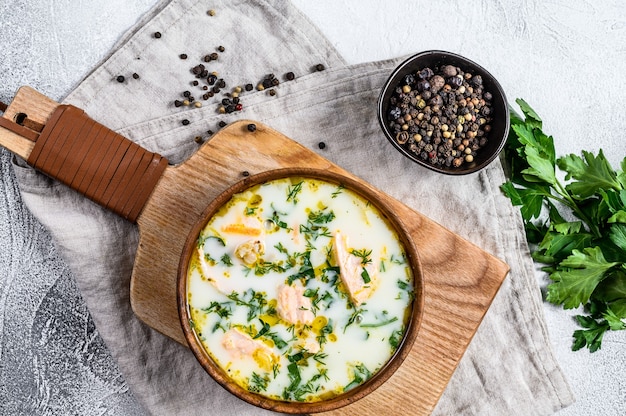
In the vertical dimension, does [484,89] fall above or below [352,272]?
above

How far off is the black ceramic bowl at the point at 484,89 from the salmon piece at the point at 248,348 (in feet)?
3.14

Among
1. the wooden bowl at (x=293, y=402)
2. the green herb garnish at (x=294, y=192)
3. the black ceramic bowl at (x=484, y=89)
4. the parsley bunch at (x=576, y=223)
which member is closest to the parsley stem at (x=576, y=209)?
the parsley bunch at (x=576, y=223)

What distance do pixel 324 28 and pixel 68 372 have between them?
6.18 feet

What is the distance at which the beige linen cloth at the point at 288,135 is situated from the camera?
2.63 metres

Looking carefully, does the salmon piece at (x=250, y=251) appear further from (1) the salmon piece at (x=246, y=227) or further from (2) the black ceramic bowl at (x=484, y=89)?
(2) the black ceramic bowl at (x=484, y=89)

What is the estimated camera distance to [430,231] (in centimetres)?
242

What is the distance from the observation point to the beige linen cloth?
2.63 metres

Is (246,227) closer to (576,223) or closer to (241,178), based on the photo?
(241,178)

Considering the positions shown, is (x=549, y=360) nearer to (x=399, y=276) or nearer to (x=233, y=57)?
(x=399, y=276)

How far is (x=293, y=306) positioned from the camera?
2.11 meters

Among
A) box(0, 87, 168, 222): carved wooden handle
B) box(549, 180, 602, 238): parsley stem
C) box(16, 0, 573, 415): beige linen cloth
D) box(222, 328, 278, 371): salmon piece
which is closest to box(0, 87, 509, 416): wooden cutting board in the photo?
box(0, 87, 168, 222): carved wooden handle

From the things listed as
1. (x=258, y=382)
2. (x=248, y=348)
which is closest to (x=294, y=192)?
(x=248, y=348)

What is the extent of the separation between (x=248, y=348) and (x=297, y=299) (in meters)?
0.24

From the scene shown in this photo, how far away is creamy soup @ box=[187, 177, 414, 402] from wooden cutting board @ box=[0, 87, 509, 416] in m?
0.30
